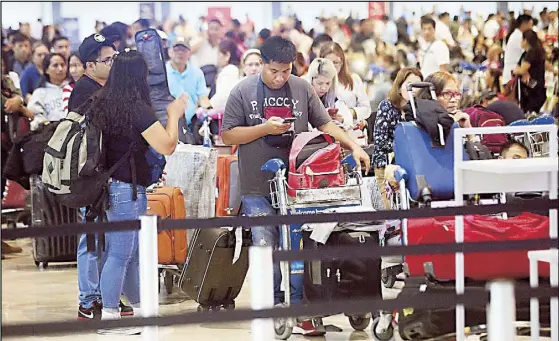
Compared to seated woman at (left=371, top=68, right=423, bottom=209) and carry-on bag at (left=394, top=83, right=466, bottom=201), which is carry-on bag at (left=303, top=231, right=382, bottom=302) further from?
seated woman at (left=371, top=68, right=423, bottom=209)

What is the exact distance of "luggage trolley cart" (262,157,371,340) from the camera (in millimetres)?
5832

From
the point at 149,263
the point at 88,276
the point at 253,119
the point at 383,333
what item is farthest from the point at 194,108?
the point at 149,263

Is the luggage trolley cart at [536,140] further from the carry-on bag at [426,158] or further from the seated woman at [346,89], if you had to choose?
the seated woman at [346,89]

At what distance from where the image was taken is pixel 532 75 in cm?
1267

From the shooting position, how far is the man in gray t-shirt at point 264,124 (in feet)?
19.4

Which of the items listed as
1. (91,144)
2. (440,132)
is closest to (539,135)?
(440,132)

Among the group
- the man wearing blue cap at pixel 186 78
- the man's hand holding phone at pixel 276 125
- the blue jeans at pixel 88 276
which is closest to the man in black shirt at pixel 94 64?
the blue jeans at pixel 88 276

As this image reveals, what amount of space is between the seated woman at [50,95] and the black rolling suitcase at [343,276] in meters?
3.84

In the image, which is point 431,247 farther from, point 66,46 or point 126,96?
point 66,46

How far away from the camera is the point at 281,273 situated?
6.12 m

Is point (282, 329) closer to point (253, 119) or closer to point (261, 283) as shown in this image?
point (253, 119)

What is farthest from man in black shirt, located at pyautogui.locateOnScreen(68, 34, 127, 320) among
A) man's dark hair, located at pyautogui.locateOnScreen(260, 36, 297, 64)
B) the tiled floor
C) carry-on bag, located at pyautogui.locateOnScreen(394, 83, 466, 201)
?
carry-on bag, located at pyautogui.locateOnScreen(394, 83, 466, 201)

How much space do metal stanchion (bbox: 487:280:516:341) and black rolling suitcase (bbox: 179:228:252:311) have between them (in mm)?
2943

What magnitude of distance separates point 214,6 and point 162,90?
1032 centimetres
